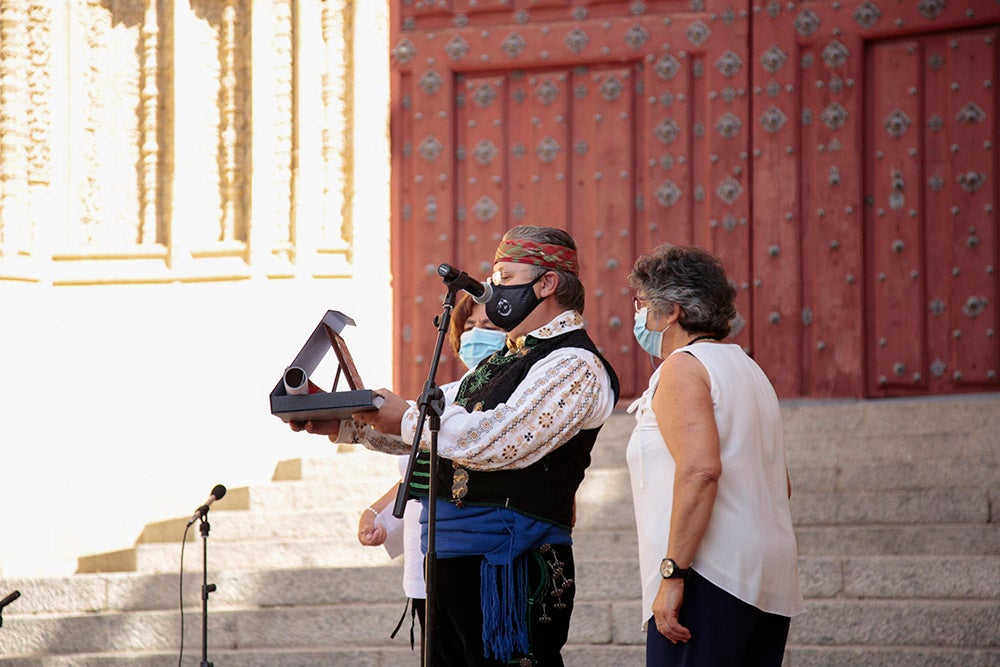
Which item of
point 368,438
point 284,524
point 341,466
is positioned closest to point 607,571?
point 284,524

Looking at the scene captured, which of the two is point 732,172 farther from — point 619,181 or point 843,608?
point 843,608

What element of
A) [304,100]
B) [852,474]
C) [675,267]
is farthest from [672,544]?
[304,100]

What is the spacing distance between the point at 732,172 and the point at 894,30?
3.43 feet

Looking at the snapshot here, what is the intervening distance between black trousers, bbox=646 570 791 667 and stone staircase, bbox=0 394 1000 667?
1886 mm

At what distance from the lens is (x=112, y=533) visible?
720 cm

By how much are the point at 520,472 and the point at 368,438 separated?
472mm

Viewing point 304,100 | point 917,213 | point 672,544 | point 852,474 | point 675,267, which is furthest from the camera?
point 304,100

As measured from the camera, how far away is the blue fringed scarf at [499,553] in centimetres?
325

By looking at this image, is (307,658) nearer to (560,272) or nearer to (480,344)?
(480,344)

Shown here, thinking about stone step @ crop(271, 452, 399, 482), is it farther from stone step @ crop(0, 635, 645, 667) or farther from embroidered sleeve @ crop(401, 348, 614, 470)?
embroidered sleeve @ crop(401, 348, 614, 470)

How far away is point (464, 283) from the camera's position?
3.28 m

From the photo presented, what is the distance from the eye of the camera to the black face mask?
3420mm

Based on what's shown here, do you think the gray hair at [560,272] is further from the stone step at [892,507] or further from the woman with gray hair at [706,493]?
the stone step at [892,507]

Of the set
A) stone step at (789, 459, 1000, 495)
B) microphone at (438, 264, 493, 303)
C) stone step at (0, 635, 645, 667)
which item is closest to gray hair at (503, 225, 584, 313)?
microphone at (438, 264, 493, 303)
